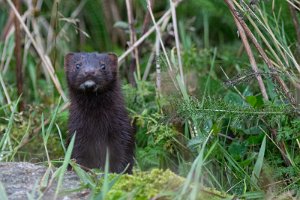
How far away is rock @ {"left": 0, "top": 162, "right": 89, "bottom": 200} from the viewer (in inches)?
156

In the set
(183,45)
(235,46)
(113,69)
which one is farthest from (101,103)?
(235,46)

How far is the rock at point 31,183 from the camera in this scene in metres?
3.96

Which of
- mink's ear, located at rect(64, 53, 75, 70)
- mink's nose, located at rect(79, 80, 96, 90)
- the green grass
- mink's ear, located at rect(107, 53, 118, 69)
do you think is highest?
mink's ear, located at rect(64, 53, 75, 70)


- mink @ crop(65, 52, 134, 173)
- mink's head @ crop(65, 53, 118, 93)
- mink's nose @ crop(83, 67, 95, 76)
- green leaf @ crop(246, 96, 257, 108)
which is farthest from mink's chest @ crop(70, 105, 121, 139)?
green leaf @ crop(246, 96, 257, 108)

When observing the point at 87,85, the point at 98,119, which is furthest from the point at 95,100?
the point at 87,85

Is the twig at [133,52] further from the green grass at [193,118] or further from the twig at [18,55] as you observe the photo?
the twig at [18,55]

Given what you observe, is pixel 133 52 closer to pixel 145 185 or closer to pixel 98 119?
pixel 98 119

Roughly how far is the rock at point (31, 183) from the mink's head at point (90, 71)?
3.50 feet

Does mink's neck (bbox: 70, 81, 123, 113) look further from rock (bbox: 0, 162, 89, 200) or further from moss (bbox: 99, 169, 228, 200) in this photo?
moss (bbox: 99, 169, 228, 200)

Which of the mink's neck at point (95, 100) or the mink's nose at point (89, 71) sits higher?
the mink's nose at point (89, 71)

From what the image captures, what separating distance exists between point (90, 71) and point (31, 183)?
1.39m

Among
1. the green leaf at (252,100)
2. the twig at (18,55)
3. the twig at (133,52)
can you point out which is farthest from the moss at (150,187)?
the twig at (18,55)

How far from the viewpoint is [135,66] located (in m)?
6.86

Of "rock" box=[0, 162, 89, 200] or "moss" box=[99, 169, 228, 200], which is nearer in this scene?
"moss" box=[99, 169, 228, 200]
